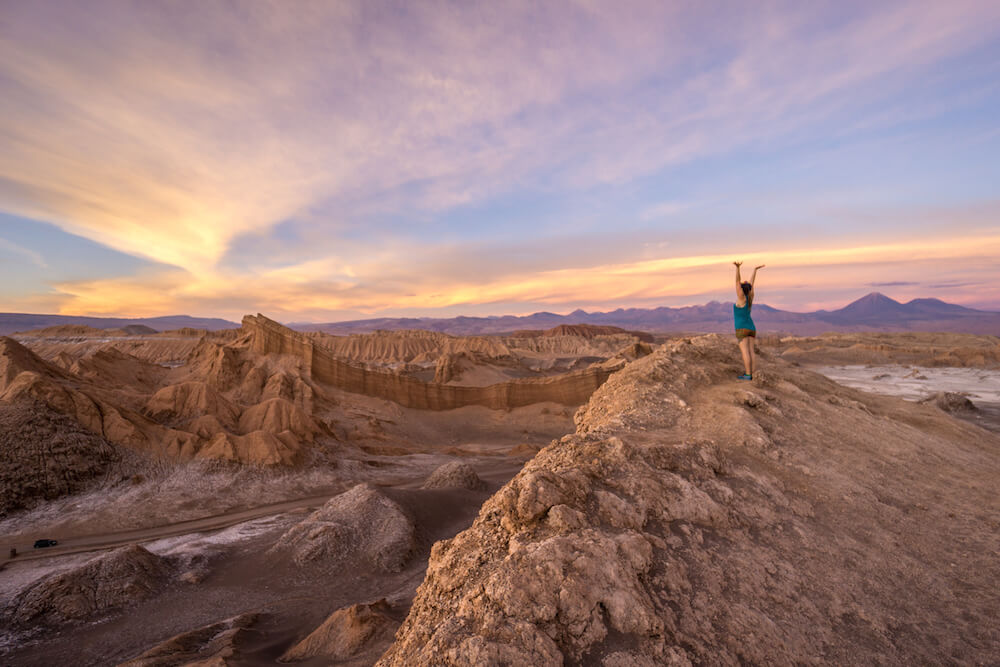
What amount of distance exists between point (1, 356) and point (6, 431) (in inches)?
169

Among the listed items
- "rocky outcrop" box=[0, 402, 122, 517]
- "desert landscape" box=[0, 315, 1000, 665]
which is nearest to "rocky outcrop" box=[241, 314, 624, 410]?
"desert landscape" box=[0, 315, 1000, 665]

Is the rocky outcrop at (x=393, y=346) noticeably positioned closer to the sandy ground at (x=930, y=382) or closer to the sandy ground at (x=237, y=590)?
the sandy ground at (x=930, y=382)

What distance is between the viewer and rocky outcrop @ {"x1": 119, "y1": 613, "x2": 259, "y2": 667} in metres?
5.12

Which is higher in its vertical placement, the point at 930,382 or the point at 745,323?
the point at 745,323

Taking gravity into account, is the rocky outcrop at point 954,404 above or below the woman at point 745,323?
below

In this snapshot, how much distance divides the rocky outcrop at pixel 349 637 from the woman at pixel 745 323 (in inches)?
240

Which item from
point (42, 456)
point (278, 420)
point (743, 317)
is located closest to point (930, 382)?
point (743, 317)

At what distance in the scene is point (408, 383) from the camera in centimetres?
2739

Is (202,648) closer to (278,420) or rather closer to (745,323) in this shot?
(745,323)

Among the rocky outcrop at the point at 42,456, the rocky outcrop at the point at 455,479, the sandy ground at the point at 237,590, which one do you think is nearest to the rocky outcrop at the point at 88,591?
the sandy ground at the point at 237,590

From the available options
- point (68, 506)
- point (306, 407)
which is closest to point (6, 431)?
point (68, 506)

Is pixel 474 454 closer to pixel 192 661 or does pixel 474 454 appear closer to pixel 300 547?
pixel 300 547

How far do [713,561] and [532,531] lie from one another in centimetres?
115

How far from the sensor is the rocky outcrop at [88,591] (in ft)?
23.1
